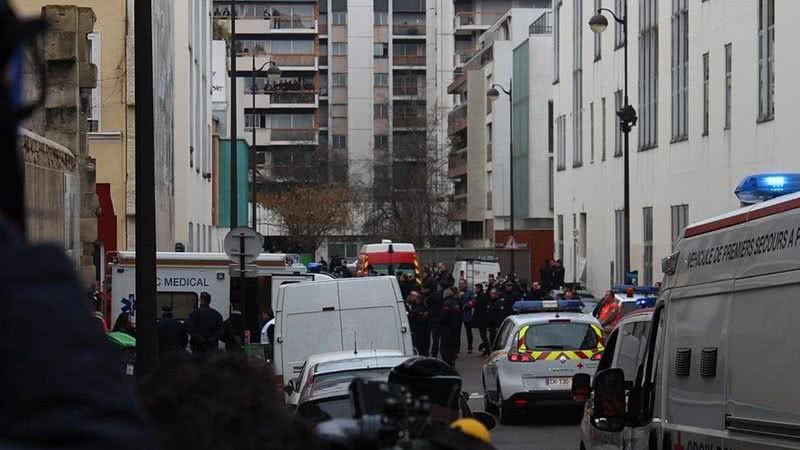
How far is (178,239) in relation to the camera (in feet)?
163

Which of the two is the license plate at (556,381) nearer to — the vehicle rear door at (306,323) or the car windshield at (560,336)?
the car windshield at (560,336)

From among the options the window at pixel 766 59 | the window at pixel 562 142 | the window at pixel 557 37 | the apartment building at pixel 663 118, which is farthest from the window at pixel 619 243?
the window at pixel 766 59

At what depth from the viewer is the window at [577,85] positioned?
60.7m

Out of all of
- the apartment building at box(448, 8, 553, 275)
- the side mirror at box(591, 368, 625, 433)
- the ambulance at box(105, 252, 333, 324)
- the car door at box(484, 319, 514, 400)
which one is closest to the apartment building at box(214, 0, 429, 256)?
the apartment building at box(448, 8, 553, 275)

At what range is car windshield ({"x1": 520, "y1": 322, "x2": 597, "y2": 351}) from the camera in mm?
22344

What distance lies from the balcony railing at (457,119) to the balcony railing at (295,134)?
22256mm

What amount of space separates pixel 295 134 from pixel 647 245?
73.6 meters

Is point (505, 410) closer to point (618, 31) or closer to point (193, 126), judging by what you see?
point (618, 31)

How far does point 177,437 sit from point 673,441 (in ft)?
23.8

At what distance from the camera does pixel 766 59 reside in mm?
35969

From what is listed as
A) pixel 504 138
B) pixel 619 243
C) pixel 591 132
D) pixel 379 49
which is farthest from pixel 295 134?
pixel 619 243

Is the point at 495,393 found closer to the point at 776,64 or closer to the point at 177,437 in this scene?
the point at 776,64

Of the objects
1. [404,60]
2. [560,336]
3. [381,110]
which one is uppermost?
[404,60]

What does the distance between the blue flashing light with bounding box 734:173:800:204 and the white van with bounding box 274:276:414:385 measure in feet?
40.8
